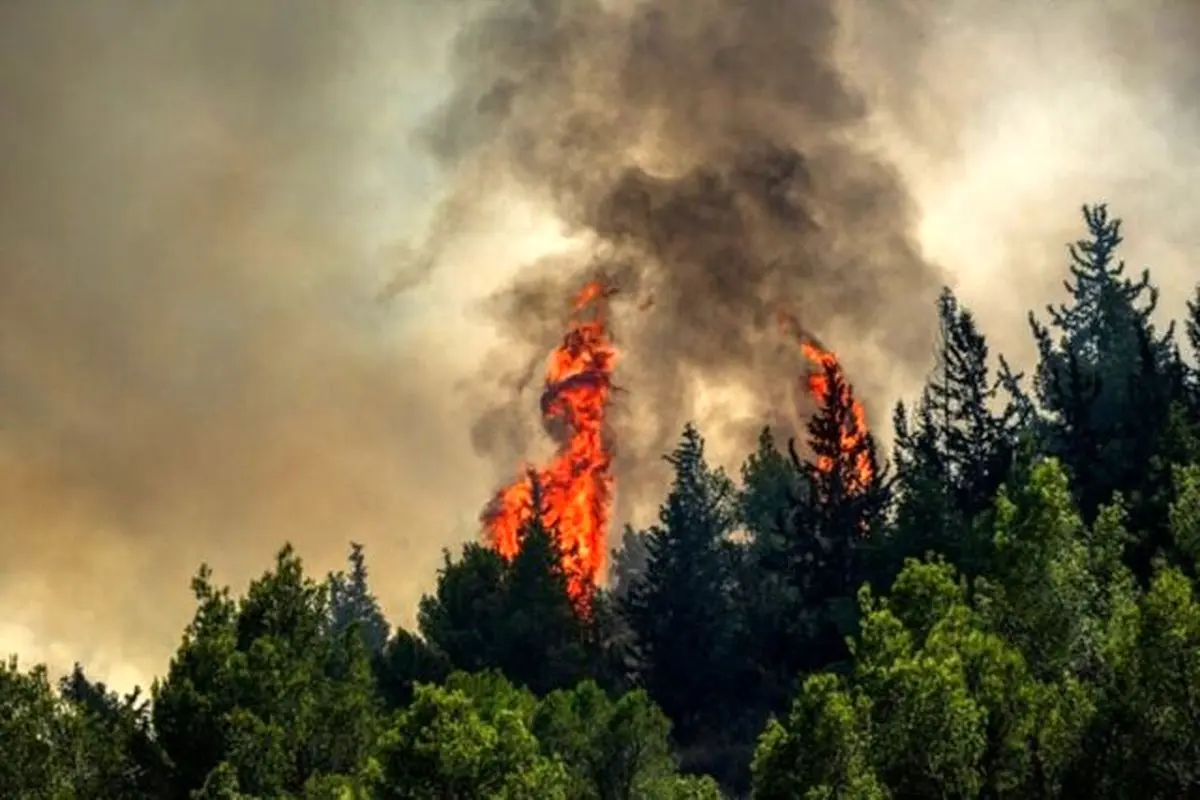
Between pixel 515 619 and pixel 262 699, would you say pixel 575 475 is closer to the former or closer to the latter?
pixel 515 619

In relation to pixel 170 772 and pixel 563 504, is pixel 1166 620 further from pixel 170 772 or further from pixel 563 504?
pixel 563 504

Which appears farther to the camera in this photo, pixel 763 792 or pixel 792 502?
pixel 792 502

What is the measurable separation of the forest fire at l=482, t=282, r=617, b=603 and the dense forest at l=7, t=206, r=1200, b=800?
107 feet

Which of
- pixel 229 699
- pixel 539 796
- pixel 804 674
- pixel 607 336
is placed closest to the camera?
pixel 539 796

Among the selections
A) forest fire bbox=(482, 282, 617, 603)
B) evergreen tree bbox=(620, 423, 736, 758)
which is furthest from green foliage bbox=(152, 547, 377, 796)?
forest fire bbox=(482, 282, 617, 603)

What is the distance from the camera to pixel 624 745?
192 feet

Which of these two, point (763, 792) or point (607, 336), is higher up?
point (607, 336)

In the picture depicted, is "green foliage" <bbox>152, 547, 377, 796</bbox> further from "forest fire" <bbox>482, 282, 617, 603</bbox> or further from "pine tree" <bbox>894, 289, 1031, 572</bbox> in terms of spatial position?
"forest fire" <bbox>482, 282, 617, 603</bbox>

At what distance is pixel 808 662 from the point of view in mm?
69625

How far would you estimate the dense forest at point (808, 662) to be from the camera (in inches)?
1475

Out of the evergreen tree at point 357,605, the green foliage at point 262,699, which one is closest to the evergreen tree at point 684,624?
the green foliage at point 262,699

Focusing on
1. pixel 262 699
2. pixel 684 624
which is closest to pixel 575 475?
pixel 684 624

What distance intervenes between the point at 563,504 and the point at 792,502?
57962 mm

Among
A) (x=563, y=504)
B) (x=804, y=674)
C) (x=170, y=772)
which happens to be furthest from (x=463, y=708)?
(x=563, y=504)
